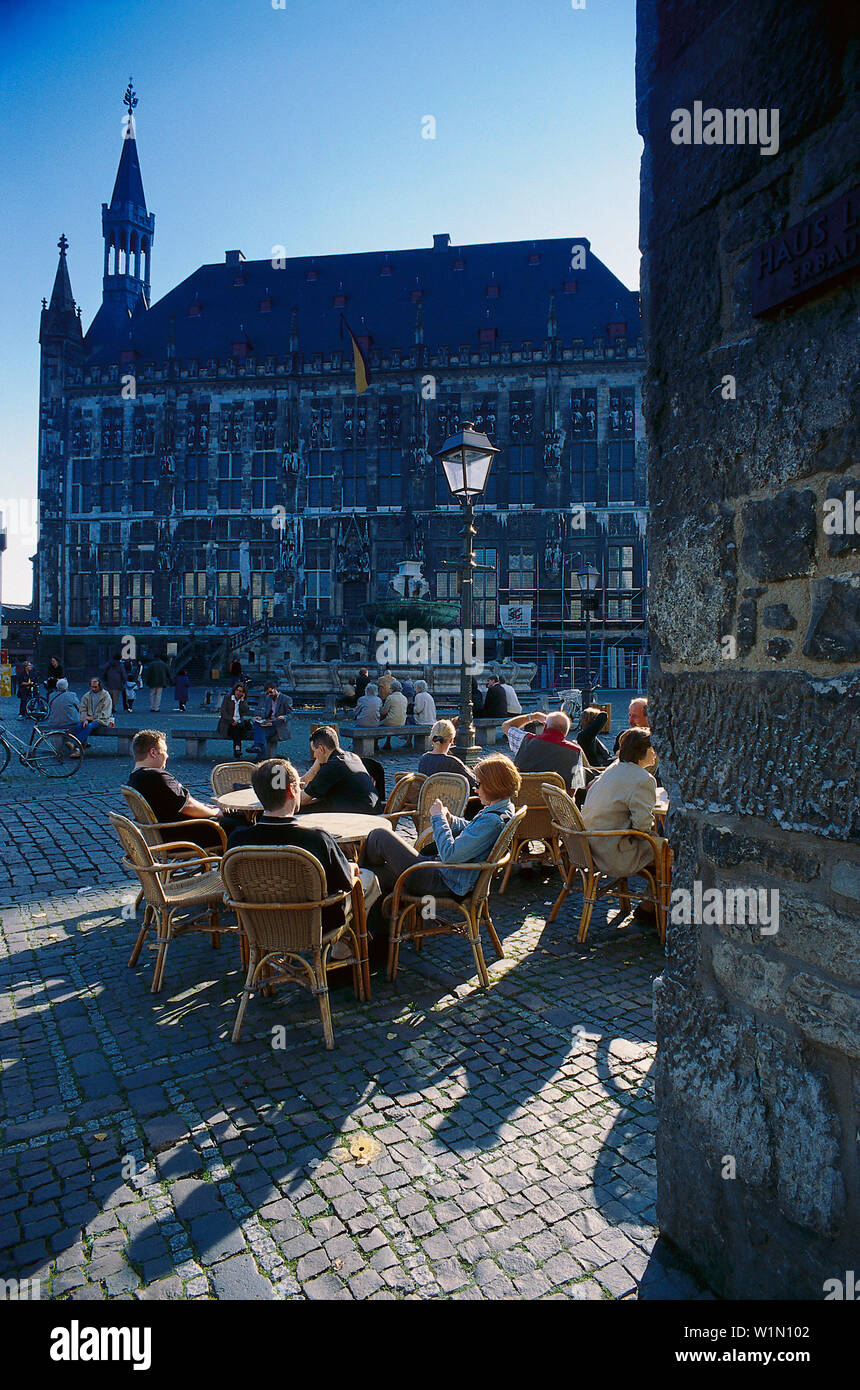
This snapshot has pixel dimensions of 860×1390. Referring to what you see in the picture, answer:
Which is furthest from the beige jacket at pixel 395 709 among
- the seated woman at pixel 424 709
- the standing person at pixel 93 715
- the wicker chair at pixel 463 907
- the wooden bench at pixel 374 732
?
the wicker chair at pixel 463 907

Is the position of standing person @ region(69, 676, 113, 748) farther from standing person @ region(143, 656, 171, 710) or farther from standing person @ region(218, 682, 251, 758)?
standing person @ region(143, 656, 171, 710)

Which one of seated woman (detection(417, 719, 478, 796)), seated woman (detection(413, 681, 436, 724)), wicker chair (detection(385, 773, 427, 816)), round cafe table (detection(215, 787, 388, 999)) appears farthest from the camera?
seated woman (detection(413, 681, 436, 724))

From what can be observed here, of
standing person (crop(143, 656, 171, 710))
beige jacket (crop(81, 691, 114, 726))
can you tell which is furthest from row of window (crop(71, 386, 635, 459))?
beige jacket (crop(81, 691, 114, 726))

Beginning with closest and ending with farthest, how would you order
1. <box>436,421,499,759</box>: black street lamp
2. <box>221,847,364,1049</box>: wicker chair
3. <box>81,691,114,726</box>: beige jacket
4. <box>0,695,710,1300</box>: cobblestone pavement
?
<box>0,695,710,1300</box>: cobblestone pavement, <box>221,847,364,1049</box>: wicker chair, <box>436,421,499,759</box>: black street lamp, <box>81,691,114,726</box>: beige jacket

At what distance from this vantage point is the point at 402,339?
3856cm

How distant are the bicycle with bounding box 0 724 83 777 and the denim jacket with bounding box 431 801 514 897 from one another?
8.33 meters

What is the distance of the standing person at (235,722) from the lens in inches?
488

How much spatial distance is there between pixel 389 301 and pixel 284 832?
41168mm

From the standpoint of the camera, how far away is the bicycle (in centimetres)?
1141

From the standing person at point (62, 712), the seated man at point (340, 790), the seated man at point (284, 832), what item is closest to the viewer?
the seated man at point (284, 832)

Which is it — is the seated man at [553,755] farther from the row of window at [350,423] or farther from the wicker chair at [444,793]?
the row of window at [350,423]

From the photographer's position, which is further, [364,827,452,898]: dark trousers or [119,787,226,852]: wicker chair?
[119,787,226,852]: wicker chair

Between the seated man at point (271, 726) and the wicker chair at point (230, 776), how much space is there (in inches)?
216
